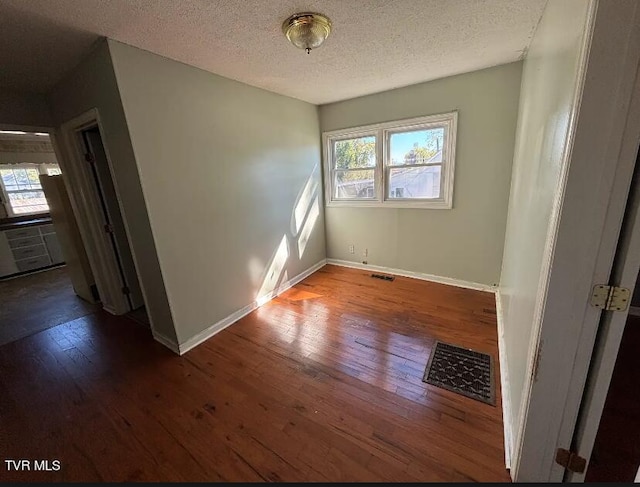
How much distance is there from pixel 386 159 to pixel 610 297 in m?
2.89

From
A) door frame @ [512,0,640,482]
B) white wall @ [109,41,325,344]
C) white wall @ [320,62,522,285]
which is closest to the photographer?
door frame @ [512,0,640,482]

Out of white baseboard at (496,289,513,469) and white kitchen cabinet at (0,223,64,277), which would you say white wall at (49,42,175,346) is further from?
white kitchen cabinet at (0,223,64,277)

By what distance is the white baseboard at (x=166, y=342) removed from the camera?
7.39 ft

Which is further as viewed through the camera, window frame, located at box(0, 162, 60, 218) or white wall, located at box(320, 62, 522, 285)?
window frame, located at box(0, 162, 60, 218)

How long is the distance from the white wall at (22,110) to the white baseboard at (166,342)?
2.38 meters

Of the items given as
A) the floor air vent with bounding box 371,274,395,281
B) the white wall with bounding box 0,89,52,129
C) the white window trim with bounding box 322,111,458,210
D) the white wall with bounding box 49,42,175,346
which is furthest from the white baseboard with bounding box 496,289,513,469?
the white wall with bounding box 0,89,52,129

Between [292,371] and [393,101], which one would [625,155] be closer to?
[292,371]

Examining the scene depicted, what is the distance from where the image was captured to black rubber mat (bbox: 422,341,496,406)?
5.71 ft

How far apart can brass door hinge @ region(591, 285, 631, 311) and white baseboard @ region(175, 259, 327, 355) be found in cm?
267

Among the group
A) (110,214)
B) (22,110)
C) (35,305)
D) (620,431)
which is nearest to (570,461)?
(620,431)

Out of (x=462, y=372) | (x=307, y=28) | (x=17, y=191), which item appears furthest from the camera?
(x=17, y=191)

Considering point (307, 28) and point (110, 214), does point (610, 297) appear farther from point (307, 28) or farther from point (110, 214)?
point (110, 214)

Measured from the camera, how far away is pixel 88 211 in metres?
2.64

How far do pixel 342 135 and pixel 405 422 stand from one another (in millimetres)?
3412
